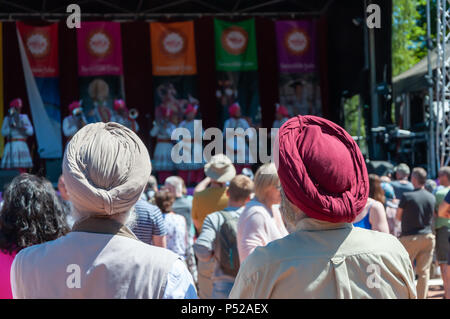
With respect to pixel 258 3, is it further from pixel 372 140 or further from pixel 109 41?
pixel 372 140

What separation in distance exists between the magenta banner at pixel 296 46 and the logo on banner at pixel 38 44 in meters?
5.28

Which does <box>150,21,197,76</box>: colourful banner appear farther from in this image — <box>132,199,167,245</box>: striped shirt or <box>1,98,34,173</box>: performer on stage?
<box>132,199,167,245</box>: striped shirt

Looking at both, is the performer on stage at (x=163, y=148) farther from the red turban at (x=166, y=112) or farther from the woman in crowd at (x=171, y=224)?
the woman in crowd at (x=171, y=224)

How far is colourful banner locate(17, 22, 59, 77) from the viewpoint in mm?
12914

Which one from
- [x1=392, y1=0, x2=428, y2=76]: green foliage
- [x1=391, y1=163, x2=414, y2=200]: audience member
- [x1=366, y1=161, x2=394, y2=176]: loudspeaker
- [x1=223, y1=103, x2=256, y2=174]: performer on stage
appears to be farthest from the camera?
[x1=392, y1=0, x2=428, y2=76]: green foliage

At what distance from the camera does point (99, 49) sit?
13.2 metres

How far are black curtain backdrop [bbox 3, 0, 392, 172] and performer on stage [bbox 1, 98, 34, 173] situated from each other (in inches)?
10.7

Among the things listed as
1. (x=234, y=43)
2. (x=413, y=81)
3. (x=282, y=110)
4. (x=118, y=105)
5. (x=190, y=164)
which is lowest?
(x=190, y=164)

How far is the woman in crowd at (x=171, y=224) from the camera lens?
4.13 meters

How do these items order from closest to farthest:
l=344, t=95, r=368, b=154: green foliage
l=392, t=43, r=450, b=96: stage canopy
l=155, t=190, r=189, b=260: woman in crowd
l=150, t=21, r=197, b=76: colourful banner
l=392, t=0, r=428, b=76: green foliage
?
1. l=155, t=190, r=189, b=260: woman in crowd
2. l=392, t=43, r=450, b=96: stage canopy
3. l=150, t=21, r=197, b=76: colourful banner
4. l=344, t=95, r=368, b=154: green foliage
5. l=392, t=0, r=428, b=76: green foliage

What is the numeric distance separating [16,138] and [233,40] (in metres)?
5.34

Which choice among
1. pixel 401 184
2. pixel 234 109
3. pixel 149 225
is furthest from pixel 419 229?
pixel 234 109

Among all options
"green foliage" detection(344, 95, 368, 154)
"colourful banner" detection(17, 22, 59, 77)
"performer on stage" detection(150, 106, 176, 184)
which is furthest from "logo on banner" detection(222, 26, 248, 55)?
"colourful banner" detection(17, 22, 59, 77)

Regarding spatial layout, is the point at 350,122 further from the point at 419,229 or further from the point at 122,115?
the point at 419,229
